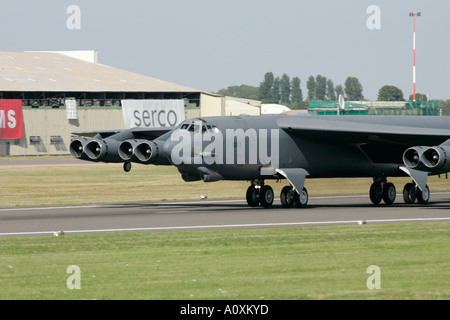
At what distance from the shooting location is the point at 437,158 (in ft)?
93.8

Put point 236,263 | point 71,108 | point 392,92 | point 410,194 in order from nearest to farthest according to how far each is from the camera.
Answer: point 236,263, point 410,194, point 71,108, point 392,92

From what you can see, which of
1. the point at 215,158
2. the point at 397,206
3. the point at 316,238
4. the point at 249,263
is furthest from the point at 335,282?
the point at 397,206

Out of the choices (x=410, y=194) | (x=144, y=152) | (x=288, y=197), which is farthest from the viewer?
(x=410, y=194)

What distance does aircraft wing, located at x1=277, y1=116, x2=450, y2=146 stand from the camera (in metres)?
30.9

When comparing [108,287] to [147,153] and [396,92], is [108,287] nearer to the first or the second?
[147,153]

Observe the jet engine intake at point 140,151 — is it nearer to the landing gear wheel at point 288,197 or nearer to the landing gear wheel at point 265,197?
the landing gear wheel at point 265,197

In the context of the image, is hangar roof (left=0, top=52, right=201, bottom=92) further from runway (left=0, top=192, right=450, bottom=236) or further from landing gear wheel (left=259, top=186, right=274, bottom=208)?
landing gear wheel (left=259, top=186, right=274, bottom=208)

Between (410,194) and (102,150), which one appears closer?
(102,150)

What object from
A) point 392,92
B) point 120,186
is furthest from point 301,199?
point 392,92

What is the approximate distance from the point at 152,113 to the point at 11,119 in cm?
1463

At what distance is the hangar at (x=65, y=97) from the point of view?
8500 centimetres

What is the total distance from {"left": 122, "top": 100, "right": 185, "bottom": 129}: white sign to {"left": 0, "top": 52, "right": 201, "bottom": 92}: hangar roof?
2.25m

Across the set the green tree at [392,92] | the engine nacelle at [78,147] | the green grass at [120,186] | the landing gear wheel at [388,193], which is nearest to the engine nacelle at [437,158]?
the landing gear wheel at [388,193]

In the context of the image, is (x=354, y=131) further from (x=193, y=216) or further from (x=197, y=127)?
(x=193, y=216)
